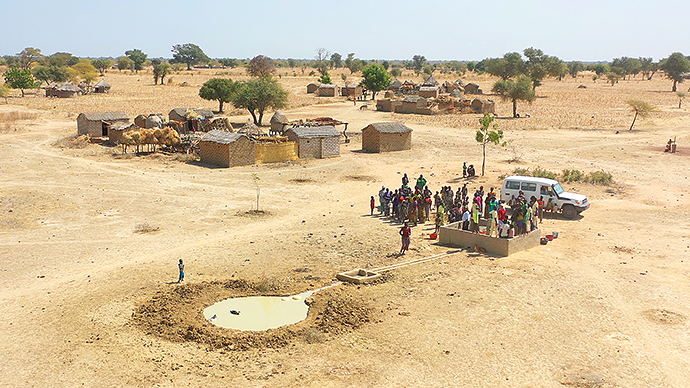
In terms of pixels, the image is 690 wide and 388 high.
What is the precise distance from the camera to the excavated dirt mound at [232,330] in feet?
43.7

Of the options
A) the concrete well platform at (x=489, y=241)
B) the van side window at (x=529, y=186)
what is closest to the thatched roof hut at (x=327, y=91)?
the van side window at (x=529, y=186)

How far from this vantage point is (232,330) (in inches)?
544

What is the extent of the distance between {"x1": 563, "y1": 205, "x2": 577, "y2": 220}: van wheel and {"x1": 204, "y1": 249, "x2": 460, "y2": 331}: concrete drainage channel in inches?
419

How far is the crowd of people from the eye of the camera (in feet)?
65.5

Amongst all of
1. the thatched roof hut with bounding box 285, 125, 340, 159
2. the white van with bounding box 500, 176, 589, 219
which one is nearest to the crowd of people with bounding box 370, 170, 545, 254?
the white van with bounding box 500, 176, 589, 219

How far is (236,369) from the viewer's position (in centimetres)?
1201

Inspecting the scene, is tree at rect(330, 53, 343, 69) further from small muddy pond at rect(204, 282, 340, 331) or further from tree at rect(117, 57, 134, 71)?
small muddy pond at rect(204, 282, 340, 331)

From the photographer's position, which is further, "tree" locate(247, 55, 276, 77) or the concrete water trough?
"tree" locate(247, 55, 276, 77)

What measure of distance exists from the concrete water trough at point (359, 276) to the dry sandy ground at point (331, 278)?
52 centimetres

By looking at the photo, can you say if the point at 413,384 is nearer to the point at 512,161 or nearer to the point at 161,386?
the point at 161,386

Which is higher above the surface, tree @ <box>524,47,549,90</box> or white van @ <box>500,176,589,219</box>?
tree @ <box>524,47,549,90</box>

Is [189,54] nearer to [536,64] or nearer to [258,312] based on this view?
[536,64]

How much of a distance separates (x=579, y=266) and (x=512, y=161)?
720 inches

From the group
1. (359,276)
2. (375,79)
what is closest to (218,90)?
(375,79)
